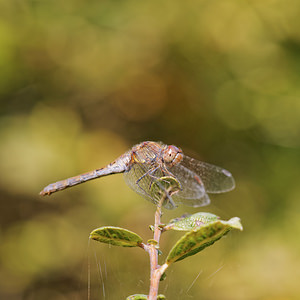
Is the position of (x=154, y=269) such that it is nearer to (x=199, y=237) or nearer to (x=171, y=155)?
(x=199, y=237)

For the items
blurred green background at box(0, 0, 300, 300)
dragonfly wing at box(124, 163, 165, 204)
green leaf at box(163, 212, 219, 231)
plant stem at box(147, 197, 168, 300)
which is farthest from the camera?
blurred green background at box(0, 0, 300, 300)

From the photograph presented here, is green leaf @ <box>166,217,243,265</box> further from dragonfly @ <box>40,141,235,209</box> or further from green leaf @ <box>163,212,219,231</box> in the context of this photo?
dragonfly @ <box>40,141,235,209</box>

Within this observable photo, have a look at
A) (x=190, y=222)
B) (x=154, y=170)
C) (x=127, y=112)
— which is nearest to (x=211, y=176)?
(x=154, y=170)

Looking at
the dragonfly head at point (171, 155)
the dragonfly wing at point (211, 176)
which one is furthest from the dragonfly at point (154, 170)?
the dragonfly wing at point (211, 176)

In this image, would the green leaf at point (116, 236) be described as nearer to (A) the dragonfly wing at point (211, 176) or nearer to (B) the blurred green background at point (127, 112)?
(A) the dragonfly wing at point (211, 176)

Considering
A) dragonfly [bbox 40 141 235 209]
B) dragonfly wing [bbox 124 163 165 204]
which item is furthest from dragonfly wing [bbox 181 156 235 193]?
dragonfly wing [bbox 124 163 165 204]

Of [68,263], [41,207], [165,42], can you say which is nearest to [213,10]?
[165,42]
